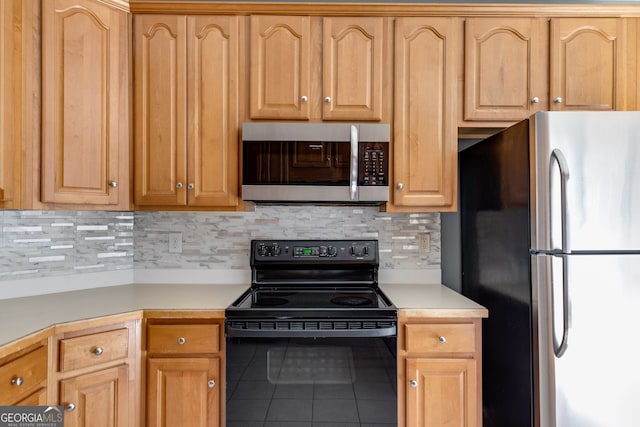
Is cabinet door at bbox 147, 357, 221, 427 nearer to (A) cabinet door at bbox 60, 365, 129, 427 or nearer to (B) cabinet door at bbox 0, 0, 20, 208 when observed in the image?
(A) cabinet door at bbox 60, 365, 129, 427

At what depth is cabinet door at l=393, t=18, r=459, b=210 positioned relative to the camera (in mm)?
1831

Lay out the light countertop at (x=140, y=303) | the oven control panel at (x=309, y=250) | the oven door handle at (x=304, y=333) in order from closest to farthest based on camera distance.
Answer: the light countertop at (x=140, y=303), the oven door handle at (x=304, y=333), the oven control panel at (x=309, y=250)

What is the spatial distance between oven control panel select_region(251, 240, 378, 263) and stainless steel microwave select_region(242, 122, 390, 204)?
0.38 metres

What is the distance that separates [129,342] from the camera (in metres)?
1.52

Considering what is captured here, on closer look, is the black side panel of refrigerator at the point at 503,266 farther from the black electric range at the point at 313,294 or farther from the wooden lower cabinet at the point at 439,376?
the black electric range at the point at 313,294

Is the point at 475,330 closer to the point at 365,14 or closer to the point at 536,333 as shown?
the point at 536,333

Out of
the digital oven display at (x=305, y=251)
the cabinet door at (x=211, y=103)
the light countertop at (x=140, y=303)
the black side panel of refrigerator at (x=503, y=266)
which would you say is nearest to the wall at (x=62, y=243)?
the light countertop at (x=140, y=303)

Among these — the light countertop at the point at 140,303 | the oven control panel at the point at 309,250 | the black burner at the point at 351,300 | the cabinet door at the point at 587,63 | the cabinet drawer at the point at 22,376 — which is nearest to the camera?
the cabinet drawer at the point at 22,376

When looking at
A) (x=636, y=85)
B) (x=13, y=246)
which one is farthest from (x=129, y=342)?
(x=636, y=85)

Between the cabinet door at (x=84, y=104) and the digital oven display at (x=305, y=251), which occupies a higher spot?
the cabinet door at (x=84, y=104)

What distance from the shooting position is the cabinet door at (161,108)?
5.99 feet

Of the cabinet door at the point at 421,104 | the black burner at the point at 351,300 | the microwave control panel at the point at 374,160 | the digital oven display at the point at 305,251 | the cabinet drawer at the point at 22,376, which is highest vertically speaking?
the cabinet door at the point at 421,104

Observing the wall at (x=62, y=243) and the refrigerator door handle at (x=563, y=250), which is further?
the wall at (x=62, y=243)

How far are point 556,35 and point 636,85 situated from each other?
460mm
